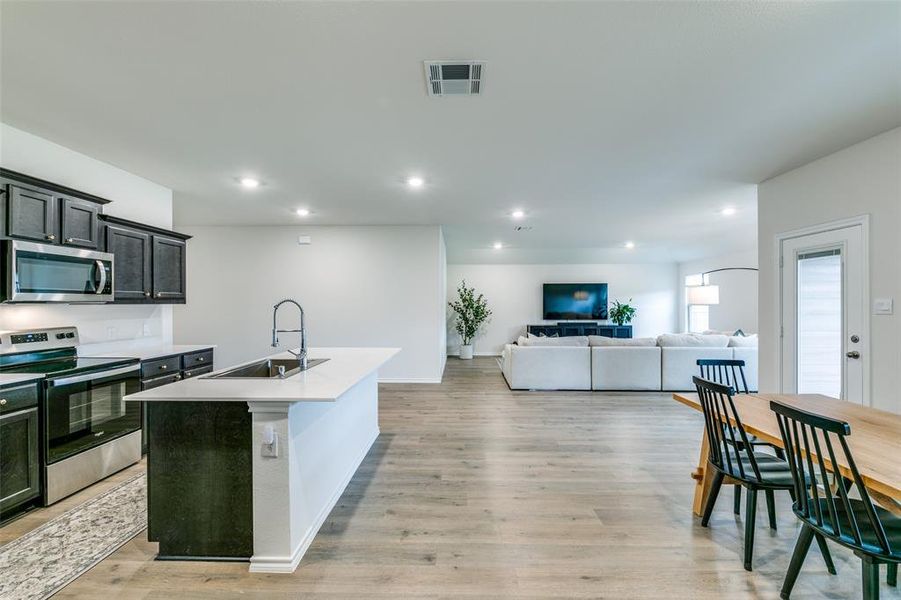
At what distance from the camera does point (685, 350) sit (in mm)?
5555

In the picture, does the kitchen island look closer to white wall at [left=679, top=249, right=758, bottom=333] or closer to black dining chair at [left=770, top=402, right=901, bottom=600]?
black dining chair at [left=770, top=402, right=901, bottom=600]

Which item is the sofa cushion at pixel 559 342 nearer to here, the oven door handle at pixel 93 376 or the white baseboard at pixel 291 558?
the white baseboard at pixel 291 558

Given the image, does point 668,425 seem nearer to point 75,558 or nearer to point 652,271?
point 75,558

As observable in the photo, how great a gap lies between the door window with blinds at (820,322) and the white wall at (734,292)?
437 centimetres

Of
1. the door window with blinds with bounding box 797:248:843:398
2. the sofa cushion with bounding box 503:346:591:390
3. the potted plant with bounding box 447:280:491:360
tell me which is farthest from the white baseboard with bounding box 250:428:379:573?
the potted plant with bounding box 447:280:491:360

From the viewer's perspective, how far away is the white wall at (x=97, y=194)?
2742mm

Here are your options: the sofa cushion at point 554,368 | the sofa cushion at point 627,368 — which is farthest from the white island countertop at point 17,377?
the sofa cushion at point 627,368

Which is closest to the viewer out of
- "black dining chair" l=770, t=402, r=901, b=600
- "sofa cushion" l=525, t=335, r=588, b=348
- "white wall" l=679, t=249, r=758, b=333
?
"black dining chair" l=770, t=402, r=901, b=600

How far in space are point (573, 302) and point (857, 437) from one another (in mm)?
7918

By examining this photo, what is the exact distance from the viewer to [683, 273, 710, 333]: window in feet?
28.9

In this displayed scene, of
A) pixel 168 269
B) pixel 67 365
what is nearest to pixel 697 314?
pixel 168 269

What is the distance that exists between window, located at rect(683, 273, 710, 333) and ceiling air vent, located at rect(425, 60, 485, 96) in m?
8.50

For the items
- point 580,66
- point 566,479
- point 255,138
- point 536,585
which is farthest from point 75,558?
point 580,66

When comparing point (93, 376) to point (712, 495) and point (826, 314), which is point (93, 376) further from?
point (826, 314)
